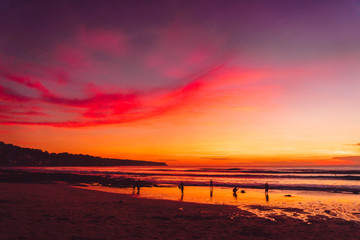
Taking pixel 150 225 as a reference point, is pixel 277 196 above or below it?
below

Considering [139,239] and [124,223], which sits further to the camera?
[124,223]

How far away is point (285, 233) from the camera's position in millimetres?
15086

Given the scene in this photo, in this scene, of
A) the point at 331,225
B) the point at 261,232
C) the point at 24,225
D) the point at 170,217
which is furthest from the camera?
the point at 170,217

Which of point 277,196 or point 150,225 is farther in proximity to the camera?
point 277,196

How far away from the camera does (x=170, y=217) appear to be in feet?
62.8

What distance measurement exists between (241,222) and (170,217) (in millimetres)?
5090

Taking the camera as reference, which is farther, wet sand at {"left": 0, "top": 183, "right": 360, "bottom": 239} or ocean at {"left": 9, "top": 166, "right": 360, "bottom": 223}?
ocean at {"left": 9, "top": 166, "right": 360, "bottom": 223}

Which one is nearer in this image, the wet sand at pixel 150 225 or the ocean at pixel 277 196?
the wet sand at pixel 150 225

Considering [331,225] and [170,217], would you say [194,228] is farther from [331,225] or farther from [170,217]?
[331,225]

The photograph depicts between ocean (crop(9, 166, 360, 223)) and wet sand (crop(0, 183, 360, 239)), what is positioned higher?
wet sand (crop(0, 183, 360, 239))

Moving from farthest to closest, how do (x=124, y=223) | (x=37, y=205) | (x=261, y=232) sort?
(x=37, y=205) → (x=124, y=223) → (x=261, y=232)

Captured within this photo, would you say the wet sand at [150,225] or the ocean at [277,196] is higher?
the wet sand at [150,225]

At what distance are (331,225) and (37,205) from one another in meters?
22.3

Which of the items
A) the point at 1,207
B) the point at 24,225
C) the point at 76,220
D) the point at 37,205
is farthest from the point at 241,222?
the point at 1,207
